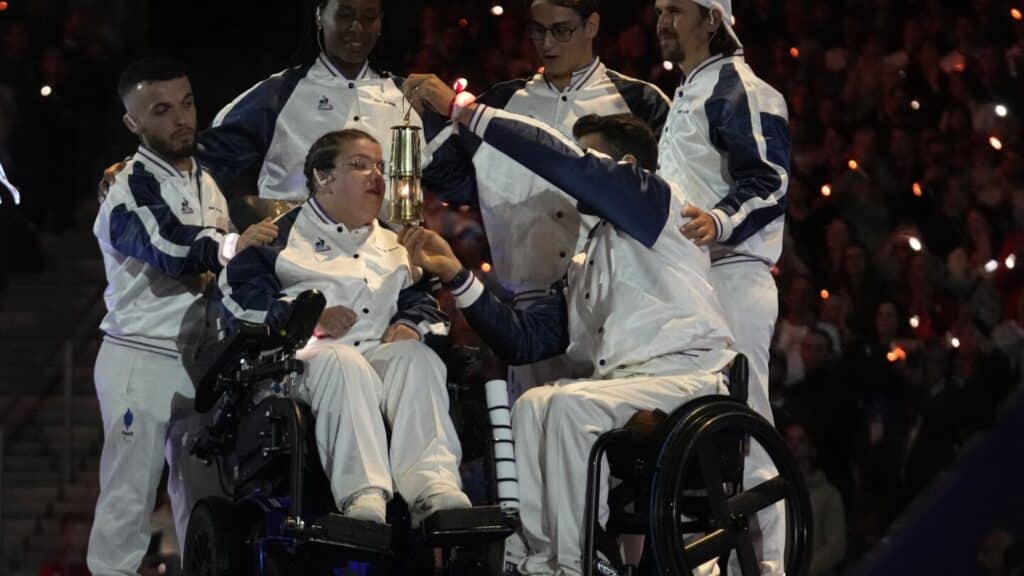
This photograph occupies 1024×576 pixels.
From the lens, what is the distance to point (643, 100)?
5.95m

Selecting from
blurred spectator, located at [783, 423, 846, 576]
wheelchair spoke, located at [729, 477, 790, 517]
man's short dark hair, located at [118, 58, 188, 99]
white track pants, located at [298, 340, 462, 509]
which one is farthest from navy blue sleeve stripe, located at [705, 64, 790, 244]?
blurred spectator, located at [783, 423, 846, 576]

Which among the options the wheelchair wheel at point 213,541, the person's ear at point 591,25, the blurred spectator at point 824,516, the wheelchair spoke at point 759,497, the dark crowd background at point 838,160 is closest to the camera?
the wheelchair spoke at point 759,497

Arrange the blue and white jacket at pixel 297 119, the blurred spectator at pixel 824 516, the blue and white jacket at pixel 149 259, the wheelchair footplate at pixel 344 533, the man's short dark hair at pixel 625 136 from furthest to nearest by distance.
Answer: the blurred spectator at pixel 824 516 < the blue and white jacket at pixel 297 119 < the blue and white jacket at pixel 149 259 < the man's short dark hair at pixel 625 136 < the wheelchair footplate at pixel 344 533

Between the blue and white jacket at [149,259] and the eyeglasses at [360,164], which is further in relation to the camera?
the blue and white jacket at [149,259]

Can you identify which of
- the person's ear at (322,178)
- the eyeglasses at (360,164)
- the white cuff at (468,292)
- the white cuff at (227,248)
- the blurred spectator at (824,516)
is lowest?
the blurred spectator at (824,516)

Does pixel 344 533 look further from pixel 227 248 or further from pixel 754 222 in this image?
pixel 754 222

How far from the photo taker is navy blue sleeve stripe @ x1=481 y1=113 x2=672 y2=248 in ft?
15.7

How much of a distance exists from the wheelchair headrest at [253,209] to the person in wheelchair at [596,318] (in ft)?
2.91

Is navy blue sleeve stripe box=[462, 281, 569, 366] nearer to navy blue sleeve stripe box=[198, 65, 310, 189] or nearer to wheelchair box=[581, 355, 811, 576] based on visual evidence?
wheelchair box=[581, 355, 811, 576]

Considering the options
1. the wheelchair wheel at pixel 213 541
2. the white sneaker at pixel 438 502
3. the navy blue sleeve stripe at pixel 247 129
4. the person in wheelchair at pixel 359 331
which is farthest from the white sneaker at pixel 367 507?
the navy blue sleeve stripe at pixel 247 129

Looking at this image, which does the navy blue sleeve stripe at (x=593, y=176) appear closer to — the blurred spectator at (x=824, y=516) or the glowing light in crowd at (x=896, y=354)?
the blurred spectator at (x=824, y=516)

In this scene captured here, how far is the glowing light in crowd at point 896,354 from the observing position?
8062 mm

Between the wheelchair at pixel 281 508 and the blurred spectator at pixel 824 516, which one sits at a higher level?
the wheelchair at pixel 281 508

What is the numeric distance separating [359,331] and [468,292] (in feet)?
1.12
